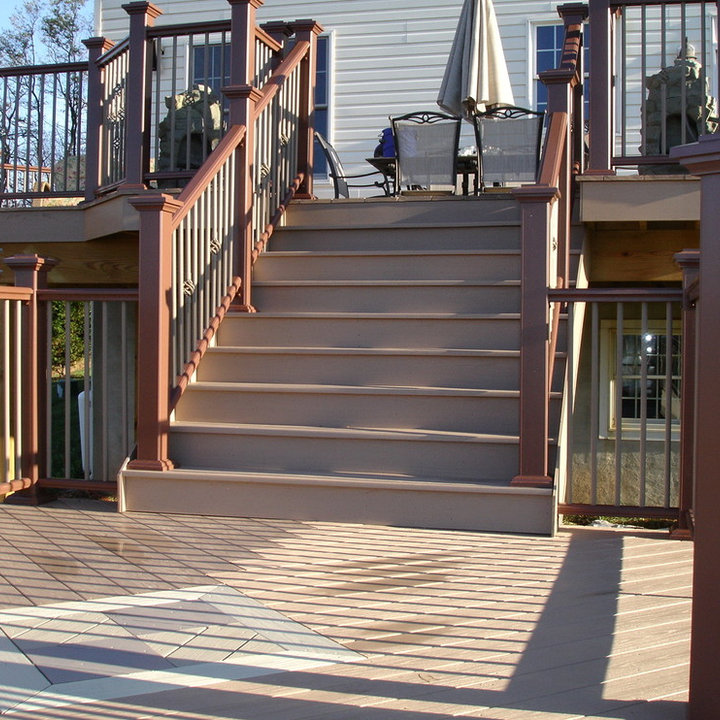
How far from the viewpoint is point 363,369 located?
4.97 meters

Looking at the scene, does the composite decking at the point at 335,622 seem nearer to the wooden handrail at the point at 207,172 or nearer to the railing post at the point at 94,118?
the wooden handrail at the point at 207,172

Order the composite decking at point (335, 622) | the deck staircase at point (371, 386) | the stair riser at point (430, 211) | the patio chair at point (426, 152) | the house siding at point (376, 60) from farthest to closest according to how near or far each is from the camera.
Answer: the house siding at point (376, 60)
the patio chair at point (426, 152)
the stair riser at point (430, 211)
the deck staircase at point (371, 386)
the composite decking at point (335, 622)

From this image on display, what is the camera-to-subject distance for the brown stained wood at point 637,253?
6.24m

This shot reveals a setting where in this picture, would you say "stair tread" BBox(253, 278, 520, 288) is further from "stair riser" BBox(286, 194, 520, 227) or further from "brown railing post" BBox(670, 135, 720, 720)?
"brown railing post" BBox(670, 135, 720, 720)

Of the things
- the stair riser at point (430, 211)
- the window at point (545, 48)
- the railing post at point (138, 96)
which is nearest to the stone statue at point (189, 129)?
the railing post at point (138, 96)

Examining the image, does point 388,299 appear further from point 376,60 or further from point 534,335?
point 376,60

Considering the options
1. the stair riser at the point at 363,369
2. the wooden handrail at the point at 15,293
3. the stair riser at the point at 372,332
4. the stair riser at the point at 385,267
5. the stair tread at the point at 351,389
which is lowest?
the stair tread at the point at 351,389

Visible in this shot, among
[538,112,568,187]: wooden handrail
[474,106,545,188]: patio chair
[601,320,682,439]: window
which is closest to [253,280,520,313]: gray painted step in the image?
[538,112,568,187]: wooden handrail

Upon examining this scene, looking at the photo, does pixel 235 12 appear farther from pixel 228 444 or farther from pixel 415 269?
pixel 228 444

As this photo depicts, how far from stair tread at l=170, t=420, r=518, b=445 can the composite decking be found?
19.4 inches

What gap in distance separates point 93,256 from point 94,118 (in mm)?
986

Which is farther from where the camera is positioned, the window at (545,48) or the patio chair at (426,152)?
the window at (545,48)

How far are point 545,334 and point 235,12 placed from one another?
3046 mm

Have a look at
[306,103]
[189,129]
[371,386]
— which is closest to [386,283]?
[371,386]
